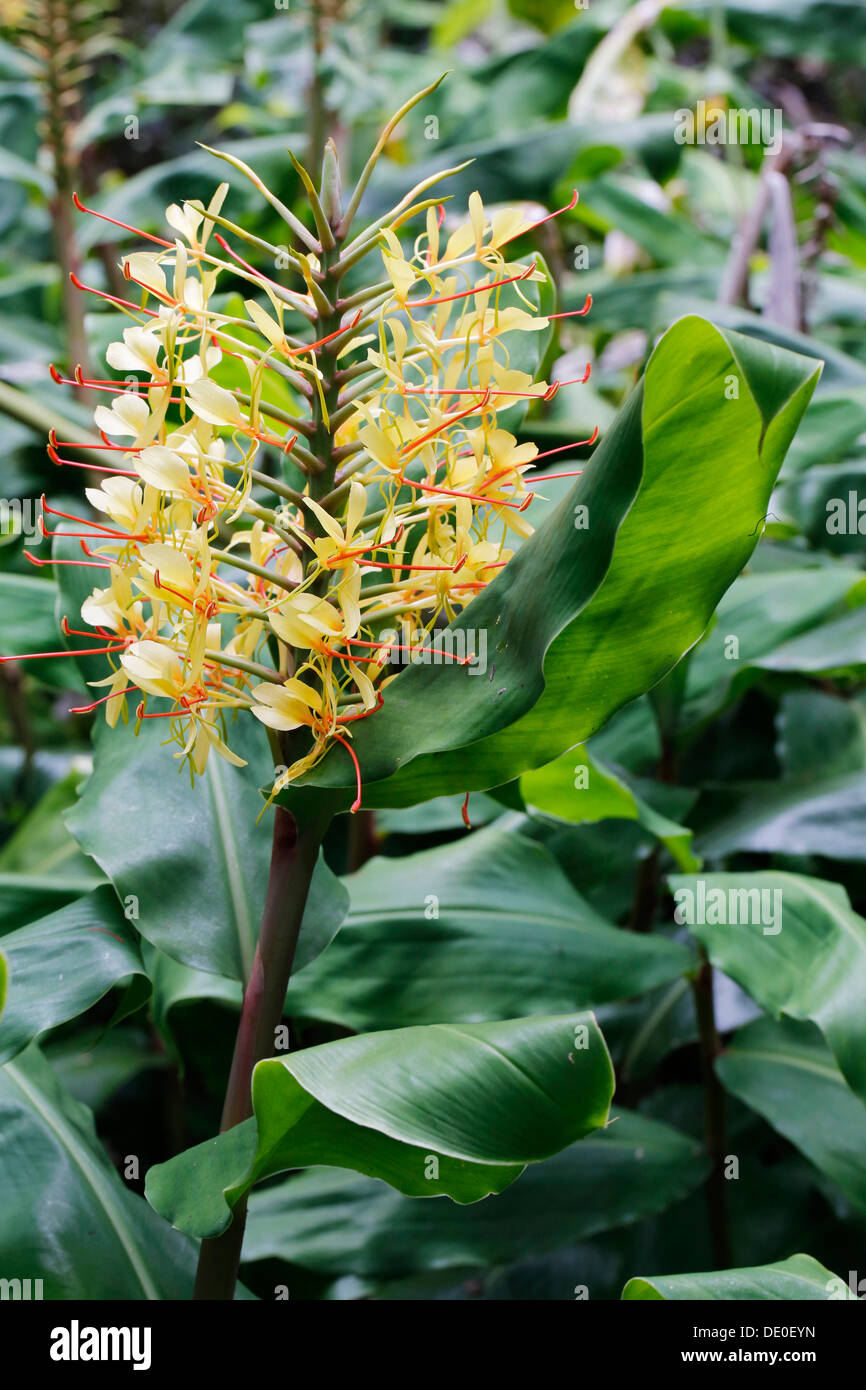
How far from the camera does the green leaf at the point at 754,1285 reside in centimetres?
62

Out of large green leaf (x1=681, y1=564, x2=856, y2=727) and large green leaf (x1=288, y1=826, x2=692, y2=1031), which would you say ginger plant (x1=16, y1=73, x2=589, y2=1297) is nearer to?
large green leaf (x1=288, y1=826, x2=692, y2=1031)

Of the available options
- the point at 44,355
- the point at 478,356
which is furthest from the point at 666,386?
the point at 44,355

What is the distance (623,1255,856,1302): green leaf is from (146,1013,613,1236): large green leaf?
12 cm

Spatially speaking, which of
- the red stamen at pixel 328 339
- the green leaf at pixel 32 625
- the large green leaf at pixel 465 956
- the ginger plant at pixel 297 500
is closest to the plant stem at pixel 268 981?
the ginger plant at pixel 297 500

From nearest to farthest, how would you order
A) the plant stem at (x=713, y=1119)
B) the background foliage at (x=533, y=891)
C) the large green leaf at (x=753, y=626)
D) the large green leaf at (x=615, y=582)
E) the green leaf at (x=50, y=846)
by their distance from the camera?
the large green leaf at (x=615, y=582), the background foliage at (x=533, y=891), the plant stem at (x=713, y=1119), the large green leaf at (x=753, y=626), the green leaf at (x=50, y=846)

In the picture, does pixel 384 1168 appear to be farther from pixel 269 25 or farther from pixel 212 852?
pixel 269 25

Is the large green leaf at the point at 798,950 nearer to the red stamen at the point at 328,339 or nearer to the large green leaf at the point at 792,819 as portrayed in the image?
the large green leaf at the point at 792,819

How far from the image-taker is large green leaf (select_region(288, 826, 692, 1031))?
2.83ft

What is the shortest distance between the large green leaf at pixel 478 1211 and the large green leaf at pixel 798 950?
10.6 inches

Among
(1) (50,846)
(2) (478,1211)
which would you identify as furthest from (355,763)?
(1) (50,846)

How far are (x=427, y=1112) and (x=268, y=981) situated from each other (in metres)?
0.15

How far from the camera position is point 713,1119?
1041 mm

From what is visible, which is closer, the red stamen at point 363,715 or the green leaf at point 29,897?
the red stamen at point 363,715

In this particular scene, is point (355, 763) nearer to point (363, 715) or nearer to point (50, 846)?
point (363, 715)
